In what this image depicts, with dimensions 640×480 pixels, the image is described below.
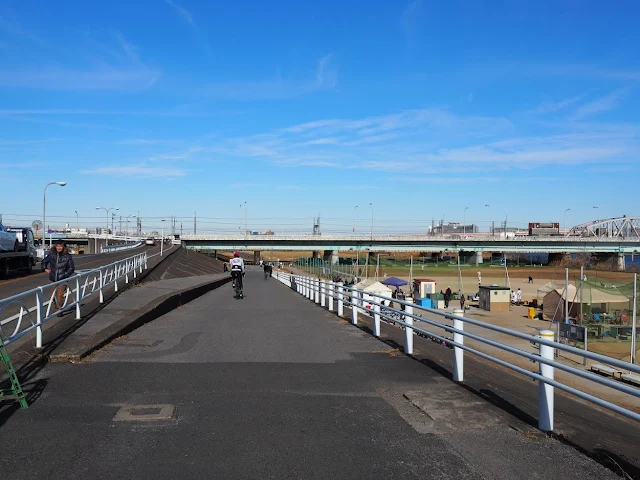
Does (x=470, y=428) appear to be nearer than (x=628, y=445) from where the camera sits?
No

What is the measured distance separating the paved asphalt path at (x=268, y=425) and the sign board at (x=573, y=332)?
14322 mm

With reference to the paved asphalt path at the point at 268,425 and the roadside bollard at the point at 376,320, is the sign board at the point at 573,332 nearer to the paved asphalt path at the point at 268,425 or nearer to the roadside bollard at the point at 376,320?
the roadside bollard at the point at 376,320

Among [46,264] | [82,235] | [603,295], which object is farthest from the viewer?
[82,235]

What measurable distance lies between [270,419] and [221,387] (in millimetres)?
1652

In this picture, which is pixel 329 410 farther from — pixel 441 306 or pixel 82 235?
pixel 82 235

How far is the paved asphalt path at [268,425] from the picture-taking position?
193 inches

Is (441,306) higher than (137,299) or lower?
lower

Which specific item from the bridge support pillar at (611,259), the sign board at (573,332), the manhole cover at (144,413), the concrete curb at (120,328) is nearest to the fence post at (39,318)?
the concrete curb at (120,328)

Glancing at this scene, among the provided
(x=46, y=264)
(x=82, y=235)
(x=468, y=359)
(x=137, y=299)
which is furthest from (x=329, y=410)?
(x=82, y=235)

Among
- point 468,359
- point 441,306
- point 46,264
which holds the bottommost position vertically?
point 441,306

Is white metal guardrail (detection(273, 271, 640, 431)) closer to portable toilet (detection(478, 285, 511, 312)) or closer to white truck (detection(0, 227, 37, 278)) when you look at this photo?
white truck (detection(0, 227, 37, 278))

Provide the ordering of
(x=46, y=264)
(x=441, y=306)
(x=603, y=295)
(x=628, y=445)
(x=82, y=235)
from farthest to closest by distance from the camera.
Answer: (x=82, y=235), (x=441, y=306), (x=603, y=295), (x=46, y=264), (x=628, y=445)

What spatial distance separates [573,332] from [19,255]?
2503cm

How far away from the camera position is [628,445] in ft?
18.6
